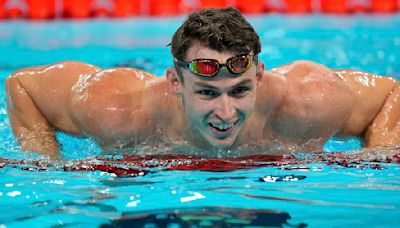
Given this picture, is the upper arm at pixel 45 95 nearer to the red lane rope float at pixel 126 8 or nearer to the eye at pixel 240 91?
the eye at pixel 240 91

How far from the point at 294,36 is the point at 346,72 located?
14.9 feet

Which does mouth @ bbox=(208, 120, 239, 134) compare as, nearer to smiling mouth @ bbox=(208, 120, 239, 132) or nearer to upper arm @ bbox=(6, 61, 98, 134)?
smiling mouth @ bbox=(208, 120, 239, 132)

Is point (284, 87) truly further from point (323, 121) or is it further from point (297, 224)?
point (297, 224)

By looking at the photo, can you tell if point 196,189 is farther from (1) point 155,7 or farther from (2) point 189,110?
(1) point 155,7

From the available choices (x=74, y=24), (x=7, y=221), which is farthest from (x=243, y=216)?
(x=74, y=24)

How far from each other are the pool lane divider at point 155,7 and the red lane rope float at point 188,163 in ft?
20.7

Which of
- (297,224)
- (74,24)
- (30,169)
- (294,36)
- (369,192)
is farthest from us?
(74,24)

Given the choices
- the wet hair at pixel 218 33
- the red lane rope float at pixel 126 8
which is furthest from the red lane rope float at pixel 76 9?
the wet hair at pixel 218 33

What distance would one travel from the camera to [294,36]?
26.2ft

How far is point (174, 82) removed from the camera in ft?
10.1

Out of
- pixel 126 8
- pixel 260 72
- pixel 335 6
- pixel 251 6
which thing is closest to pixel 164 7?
pixel 126 8

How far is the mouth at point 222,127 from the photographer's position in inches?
116

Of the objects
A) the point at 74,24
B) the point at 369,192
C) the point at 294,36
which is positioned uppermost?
the point at 74,24

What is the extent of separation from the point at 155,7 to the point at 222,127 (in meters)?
6.87
